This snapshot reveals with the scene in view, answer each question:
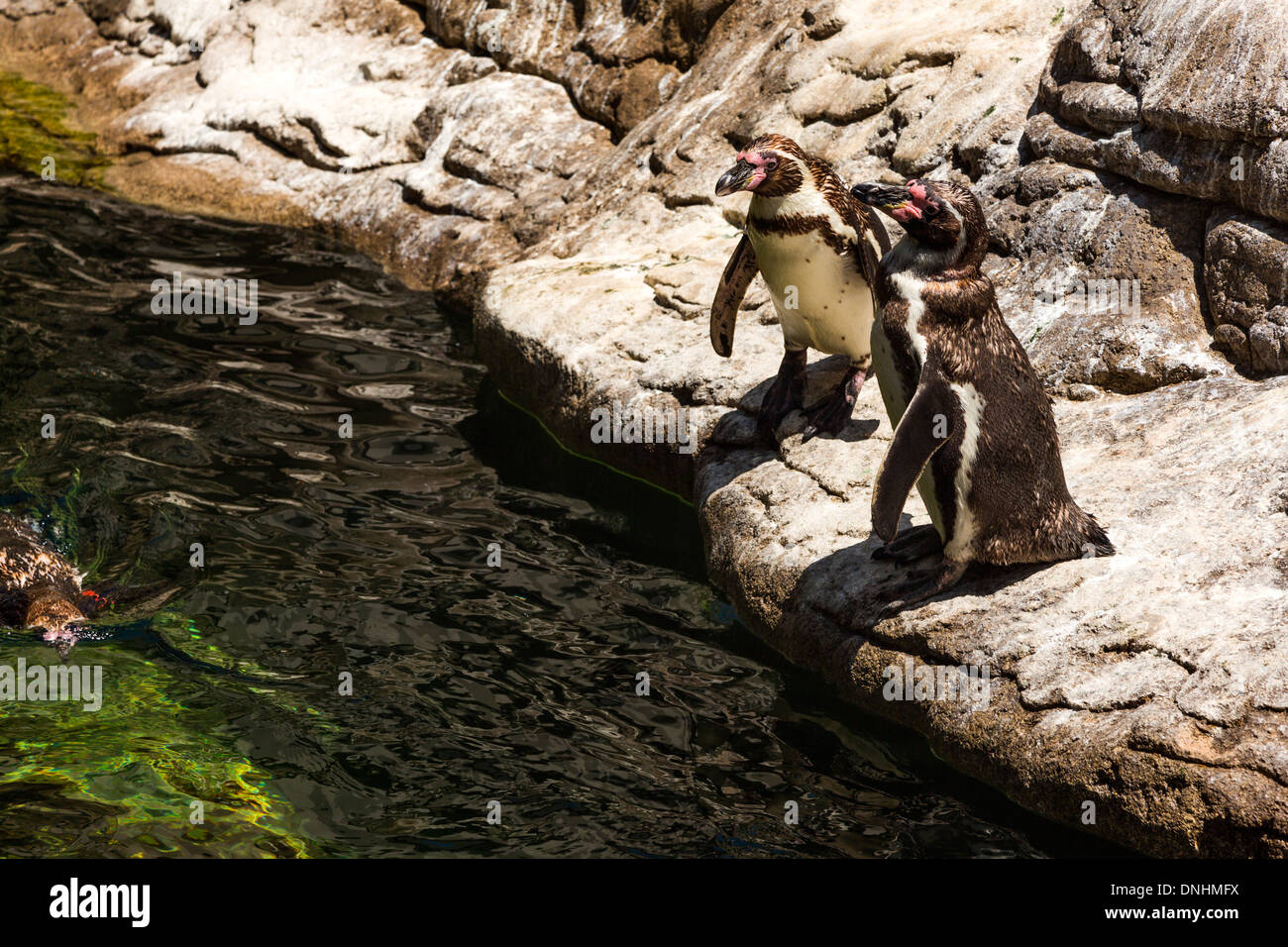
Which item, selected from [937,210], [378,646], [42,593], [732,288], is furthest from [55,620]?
[937,210]

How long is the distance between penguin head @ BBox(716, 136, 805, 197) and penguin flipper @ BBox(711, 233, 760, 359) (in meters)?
0.50

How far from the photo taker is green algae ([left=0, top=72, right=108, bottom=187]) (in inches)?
494

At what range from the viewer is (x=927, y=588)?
17.0 ft

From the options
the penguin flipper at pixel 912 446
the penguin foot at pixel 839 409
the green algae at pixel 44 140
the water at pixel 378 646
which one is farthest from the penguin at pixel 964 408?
the green algae at pixel 44 140

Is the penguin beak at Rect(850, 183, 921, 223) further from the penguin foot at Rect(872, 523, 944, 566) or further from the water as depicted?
the water

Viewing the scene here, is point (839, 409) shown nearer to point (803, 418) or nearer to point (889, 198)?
point (803, 418)

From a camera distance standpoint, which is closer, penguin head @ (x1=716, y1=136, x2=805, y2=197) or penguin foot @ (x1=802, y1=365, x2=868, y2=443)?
penguin head @ (x1=716, y1=136, x2=805, y2=197)

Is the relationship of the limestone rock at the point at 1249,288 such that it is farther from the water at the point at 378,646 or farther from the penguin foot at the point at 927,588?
the water at the point at 378,646

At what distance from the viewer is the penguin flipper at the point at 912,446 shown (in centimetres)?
477

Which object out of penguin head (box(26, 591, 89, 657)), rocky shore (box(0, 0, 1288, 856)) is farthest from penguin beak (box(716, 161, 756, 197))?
penguin head (box(26, 591, 89, 657))

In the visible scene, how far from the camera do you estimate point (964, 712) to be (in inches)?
191

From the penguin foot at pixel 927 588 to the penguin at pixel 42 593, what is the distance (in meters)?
3.47

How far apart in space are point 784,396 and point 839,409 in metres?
0.31
